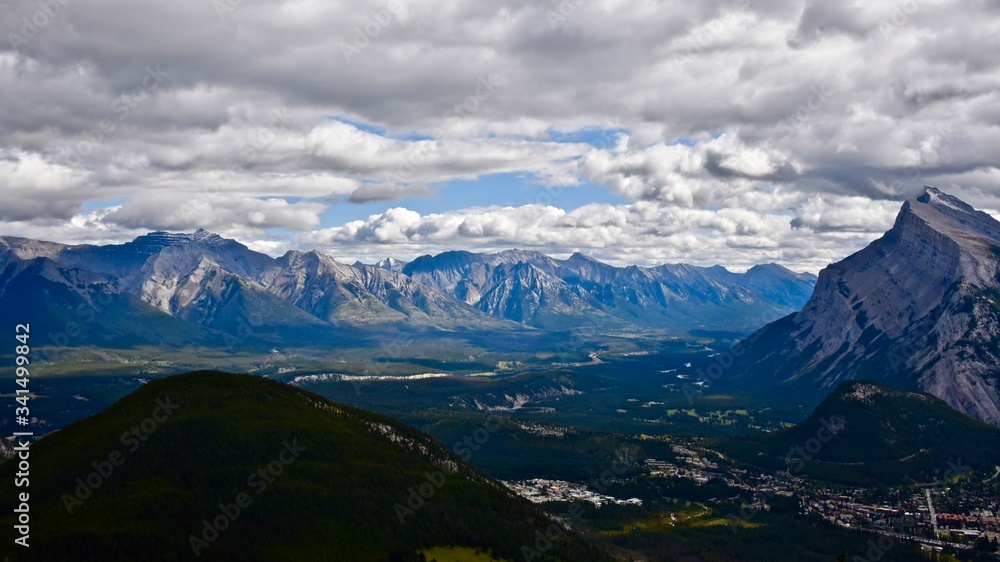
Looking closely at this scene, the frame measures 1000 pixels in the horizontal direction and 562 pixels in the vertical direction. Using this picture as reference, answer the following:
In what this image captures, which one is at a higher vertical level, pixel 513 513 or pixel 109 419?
pixel 109 419

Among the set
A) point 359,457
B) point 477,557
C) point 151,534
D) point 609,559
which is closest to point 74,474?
point 151,534

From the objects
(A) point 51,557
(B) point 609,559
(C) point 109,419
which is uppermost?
(C) point 109,419

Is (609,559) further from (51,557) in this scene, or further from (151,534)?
(51,557)

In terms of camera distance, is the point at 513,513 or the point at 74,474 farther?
the point at 513,513

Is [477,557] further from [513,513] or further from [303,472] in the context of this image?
[303,472]

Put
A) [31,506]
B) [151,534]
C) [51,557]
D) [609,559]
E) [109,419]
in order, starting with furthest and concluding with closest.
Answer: [109,419]
[609,559]
[31,506]
[151,534]
[51,557]

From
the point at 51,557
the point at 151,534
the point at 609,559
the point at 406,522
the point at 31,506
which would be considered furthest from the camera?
the point at 609,559
